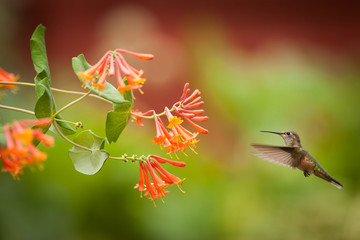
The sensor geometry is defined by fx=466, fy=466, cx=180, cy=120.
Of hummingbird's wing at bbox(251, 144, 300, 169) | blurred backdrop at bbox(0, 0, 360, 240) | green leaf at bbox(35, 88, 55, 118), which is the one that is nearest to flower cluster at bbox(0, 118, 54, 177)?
green leaf at bbox(35, 88, 55, 118)

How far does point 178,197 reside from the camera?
2.97 metres

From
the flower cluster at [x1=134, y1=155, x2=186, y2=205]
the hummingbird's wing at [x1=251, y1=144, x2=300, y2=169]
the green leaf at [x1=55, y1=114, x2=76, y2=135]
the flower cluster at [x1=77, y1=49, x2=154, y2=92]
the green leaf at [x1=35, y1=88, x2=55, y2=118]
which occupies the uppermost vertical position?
the flower cluster at [x1=77, y1=49, x2=154, y2=92]

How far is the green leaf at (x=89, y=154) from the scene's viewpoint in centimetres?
111

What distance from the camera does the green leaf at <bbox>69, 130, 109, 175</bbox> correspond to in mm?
1110

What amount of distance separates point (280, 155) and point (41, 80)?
3.00 ft

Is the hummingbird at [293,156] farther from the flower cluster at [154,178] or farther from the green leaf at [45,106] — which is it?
the green leaf at [45,106]

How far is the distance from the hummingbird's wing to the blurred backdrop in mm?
1150

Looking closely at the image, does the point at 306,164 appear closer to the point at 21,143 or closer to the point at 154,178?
the point at 154,178

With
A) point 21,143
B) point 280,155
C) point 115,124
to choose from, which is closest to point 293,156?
point 280,155

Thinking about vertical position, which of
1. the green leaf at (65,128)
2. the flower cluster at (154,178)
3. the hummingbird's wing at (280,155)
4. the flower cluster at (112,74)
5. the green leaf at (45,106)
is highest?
the flower cluster at (112,74)

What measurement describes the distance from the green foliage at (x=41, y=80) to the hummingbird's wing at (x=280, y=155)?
67 cm

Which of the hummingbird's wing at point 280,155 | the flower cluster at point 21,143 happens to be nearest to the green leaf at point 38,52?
the flower cluster at point 21,143

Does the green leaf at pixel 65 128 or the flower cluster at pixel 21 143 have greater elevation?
the green leaf at pixel 65 128

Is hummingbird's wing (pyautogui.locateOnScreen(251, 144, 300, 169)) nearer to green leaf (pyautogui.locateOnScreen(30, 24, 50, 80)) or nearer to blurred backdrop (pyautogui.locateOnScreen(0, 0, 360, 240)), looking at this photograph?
green leaf (pyautogui.locateOnScreen(30, 24, 50, 80))
